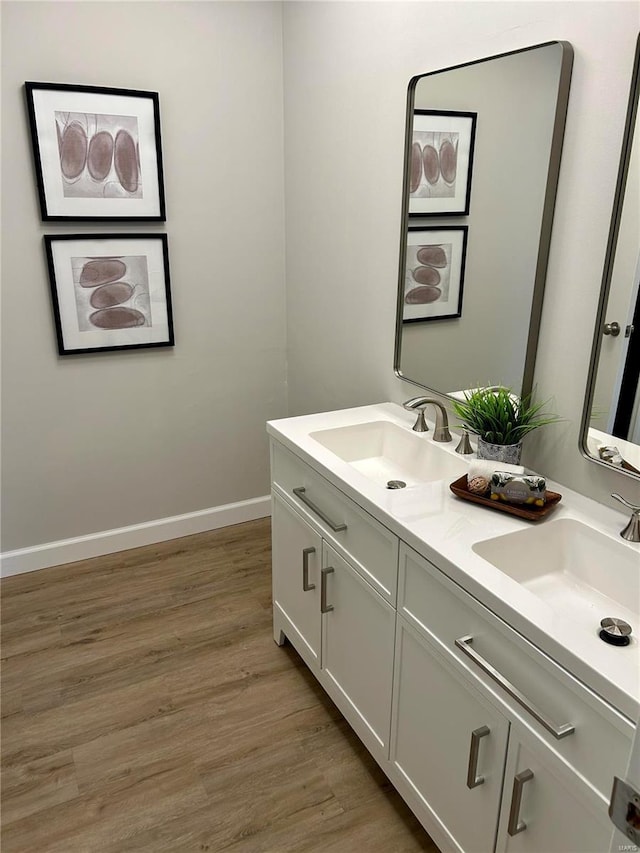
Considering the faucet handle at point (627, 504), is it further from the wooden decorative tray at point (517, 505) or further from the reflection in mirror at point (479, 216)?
the reflection in mirror at point (479, 216)

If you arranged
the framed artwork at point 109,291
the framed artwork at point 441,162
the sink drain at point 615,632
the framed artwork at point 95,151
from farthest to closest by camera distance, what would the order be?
the framed artwork at point 109,291
the framed artwork at point 95,151
the framed artwork at point 441,162
the sink drain at point 615,632

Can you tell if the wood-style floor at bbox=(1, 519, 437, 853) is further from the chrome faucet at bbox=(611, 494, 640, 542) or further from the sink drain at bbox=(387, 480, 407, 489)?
the chrome faucet at bbox=(611, 494, 640, 542)

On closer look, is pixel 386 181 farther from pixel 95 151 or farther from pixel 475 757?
pixel 475 757

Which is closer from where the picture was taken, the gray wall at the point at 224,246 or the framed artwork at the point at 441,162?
the framed artwork at the point at 441,162

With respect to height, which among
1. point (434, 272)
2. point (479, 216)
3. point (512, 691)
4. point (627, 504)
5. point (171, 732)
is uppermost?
point (479, 216)

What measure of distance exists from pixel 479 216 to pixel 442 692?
1.29 meters

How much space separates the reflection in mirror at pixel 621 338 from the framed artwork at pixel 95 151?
1.93 m

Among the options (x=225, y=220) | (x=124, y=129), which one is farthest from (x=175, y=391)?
(x=124, y=129)

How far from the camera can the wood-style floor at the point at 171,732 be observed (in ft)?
5.70

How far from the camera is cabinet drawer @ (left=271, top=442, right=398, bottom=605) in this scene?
1.62m

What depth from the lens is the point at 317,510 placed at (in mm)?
1920

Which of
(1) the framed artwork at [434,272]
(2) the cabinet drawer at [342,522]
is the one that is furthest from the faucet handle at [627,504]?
(1) the framed artwork at [434,272]

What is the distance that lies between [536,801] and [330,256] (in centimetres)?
205

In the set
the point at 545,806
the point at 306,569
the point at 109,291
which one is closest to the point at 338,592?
the point at 306,569
